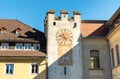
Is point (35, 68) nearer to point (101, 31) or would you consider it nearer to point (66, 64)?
point (66, 64)

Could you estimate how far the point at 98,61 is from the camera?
3281 cm

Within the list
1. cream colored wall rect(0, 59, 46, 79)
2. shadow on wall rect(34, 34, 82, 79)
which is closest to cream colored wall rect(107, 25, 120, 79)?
shadow on wall rect(34, 34, 82, 79)

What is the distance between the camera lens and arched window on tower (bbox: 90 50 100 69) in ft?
107

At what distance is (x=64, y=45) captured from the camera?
32.8 meters

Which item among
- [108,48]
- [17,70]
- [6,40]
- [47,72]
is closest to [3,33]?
[6,40]

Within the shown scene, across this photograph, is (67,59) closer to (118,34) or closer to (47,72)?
(47,72)

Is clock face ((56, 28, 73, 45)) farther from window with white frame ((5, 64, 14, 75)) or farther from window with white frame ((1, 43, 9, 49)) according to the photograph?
window with white frame ((5, 64, 14, 75))

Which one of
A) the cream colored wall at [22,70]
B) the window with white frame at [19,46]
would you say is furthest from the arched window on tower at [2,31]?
the cream colored wall at [22,70]

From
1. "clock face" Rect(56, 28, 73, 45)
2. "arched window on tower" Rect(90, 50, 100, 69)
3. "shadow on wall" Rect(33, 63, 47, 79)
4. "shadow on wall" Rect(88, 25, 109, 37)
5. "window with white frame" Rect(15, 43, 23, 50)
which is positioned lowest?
"shadow on wall" Rect(33, 63, 47, 79)

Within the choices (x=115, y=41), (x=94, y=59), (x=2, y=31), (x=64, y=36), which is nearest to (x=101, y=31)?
(x=94, y=59)

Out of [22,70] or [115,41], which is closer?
[115,41]

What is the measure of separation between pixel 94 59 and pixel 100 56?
92cm

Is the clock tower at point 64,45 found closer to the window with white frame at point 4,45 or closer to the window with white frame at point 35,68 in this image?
the window with white frame at point 35,68

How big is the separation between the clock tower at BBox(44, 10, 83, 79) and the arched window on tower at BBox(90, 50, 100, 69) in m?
1.57
